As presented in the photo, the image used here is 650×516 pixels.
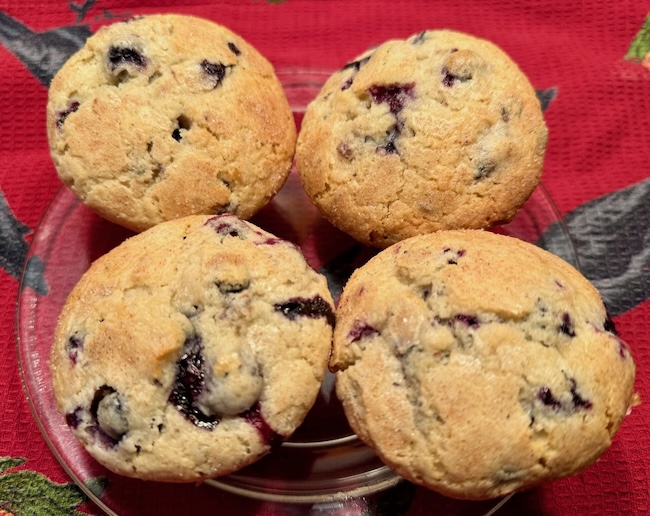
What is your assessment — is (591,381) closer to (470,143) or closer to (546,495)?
(546,495)

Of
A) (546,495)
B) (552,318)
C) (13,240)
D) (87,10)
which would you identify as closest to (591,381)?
(552,318)

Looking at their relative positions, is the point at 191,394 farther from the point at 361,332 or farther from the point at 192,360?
the point at 361,332

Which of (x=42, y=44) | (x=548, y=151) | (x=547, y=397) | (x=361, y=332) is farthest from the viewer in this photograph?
(x=42, y=44)

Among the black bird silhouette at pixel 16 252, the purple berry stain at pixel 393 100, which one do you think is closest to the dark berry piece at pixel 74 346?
the black bird silhouette at pixel 16 252

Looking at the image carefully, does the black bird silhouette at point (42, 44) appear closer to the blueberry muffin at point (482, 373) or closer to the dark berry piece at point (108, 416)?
the dark berry piece at point (108, 416)

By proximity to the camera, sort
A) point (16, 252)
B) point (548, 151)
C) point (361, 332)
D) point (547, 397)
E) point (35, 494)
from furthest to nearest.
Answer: point (548, 151) → point (16, 252) → point (35, 494) → point (361, 332) → point (547, 397)

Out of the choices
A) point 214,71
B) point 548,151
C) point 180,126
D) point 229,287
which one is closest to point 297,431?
point 229,287
